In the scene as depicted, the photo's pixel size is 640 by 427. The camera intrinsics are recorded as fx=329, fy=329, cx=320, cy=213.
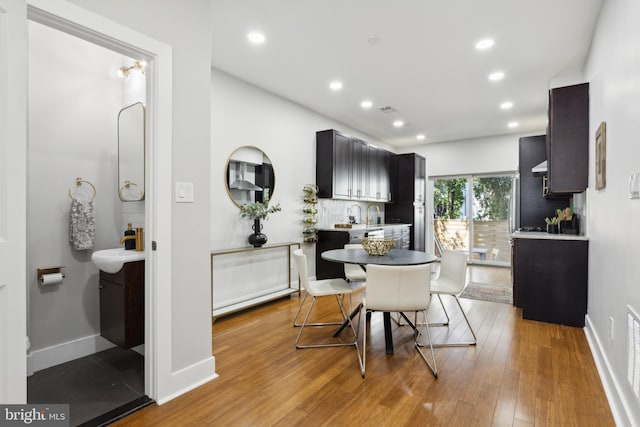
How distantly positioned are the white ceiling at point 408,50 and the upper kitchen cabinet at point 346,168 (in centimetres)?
55

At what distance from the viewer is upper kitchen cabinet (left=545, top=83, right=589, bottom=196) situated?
3.14 m

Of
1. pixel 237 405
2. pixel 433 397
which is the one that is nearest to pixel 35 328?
pixel 237 405

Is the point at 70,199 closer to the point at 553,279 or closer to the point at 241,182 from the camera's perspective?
the point at 241,182

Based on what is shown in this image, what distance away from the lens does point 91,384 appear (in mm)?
2199

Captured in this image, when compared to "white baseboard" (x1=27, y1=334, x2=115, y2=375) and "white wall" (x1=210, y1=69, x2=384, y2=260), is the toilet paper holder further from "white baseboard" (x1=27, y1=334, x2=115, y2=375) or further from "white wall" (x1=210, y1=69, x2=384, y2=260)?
"white wall" (x1=210, y1=69, x2=384, y2=260)

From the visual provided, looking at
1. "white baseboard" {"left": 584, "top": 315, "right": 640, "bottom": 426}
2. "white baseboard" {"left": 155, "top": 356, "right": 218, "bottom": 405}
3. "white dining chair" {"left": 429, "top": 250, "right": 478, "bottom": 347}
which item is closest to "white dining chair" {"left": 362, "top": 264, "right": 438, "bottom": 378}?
"white dining chair" {"left": 429, "top": 250, "right": 478, "bottom": 347}

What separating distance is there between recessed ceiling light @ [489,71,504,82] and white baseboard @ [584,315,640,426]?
9.04 ft

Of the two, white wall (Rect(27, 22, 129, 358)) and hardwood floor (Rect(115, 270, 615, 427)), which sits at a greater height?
white wall (Rect(27, 22, 129, 358))

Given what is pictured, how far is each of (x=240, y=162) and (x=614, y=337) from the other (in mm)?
3669

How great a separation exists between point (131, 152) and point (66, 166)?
474 mm

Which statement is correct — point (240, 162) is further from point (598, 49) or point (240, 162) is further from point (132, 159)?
point (598, 49)

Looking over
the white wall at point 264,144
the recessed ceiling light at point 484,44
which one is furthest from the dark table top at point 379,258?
the recessed ceiling light at point 484,44

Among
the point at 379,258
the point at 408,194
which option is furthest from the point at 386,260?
the point at 408,194

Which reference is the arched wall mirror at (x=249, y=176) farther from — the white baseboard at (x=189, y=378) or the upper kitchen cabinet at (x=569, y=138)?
the upper kitchen cabinet at (x=569, y=138)
